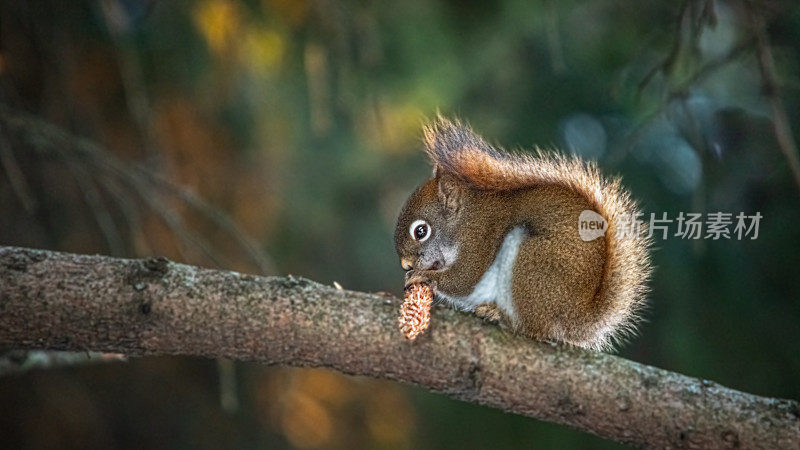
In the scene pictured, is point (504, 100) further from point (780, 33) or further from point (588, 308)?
point (588, 308)

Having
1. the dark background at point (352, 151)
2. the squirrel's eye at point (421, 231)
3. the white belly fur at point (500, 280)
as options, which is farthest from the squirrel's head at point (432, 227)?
the dark background at point (352, 151)

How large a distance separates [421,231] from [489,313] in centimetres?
33

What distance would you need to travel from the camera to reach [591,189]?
2.19m

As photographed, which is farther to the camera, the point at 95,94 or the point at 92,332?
the point at 95,94

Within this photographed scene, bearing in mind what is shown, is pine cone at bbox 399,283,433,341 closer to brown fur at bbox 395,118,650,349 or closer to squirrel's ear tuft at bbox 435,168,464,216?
brown fur at bbox 395,118,650,349

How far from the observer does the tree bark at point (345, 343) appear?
1.82 meters

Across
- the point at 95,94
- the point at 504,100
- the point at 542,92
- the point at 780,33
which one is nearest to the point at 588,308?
the point at 780,33

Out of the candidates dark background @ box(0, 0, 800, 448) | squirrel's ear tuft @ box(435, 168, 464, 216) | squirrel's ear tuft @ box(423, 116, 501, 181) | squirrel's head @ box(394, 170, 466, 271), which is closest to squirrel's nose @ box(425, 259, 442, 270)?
squirrel's head @ box(394, 170, 466, 271)

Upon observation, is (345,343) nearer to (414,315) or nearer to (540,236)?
(414,315)

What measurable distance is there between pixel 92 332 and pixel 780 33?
7.80 feet

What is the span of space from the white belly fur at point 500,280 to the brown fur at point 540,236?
0.02 metres

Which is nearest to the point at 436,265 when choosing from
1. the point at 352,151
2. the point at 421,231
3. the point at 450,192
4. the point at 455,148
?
the point at 421,231

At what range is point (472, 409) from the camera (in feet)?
11.7

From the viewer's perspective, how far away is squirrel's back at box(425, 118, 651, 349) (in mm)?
2158
